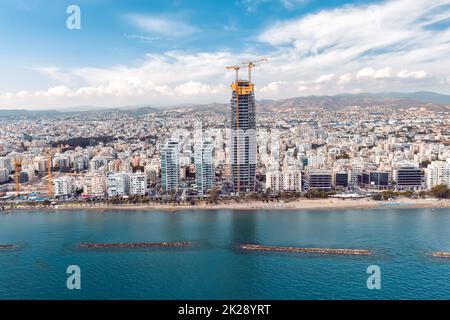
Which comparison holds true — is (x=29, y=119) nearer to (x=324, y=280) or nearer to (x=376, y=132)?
(x=376, y=132)

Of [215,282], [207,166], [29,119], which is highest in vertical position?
[29,119]

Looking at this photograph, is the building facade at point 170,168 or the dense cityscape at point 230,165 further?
the building facade at point 170,168

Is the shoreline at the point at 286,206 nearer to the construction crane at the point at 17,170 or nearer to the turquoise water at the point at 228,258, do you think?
the turquoise water at the point at 228,258

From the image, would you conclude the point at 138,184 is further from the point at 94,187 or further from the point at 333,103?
the point at 333,103

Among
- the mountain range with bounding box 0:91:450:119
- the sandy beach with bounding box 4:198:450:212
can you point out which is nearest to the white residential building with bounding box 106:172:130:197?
the sandy beach with bounding box 4:198:450:212

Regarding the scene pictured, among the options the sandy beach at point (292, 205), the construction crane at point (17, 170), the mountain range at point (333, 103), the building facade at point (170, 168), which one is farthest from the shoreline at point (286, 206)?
the mountain range at point (333, 103)
